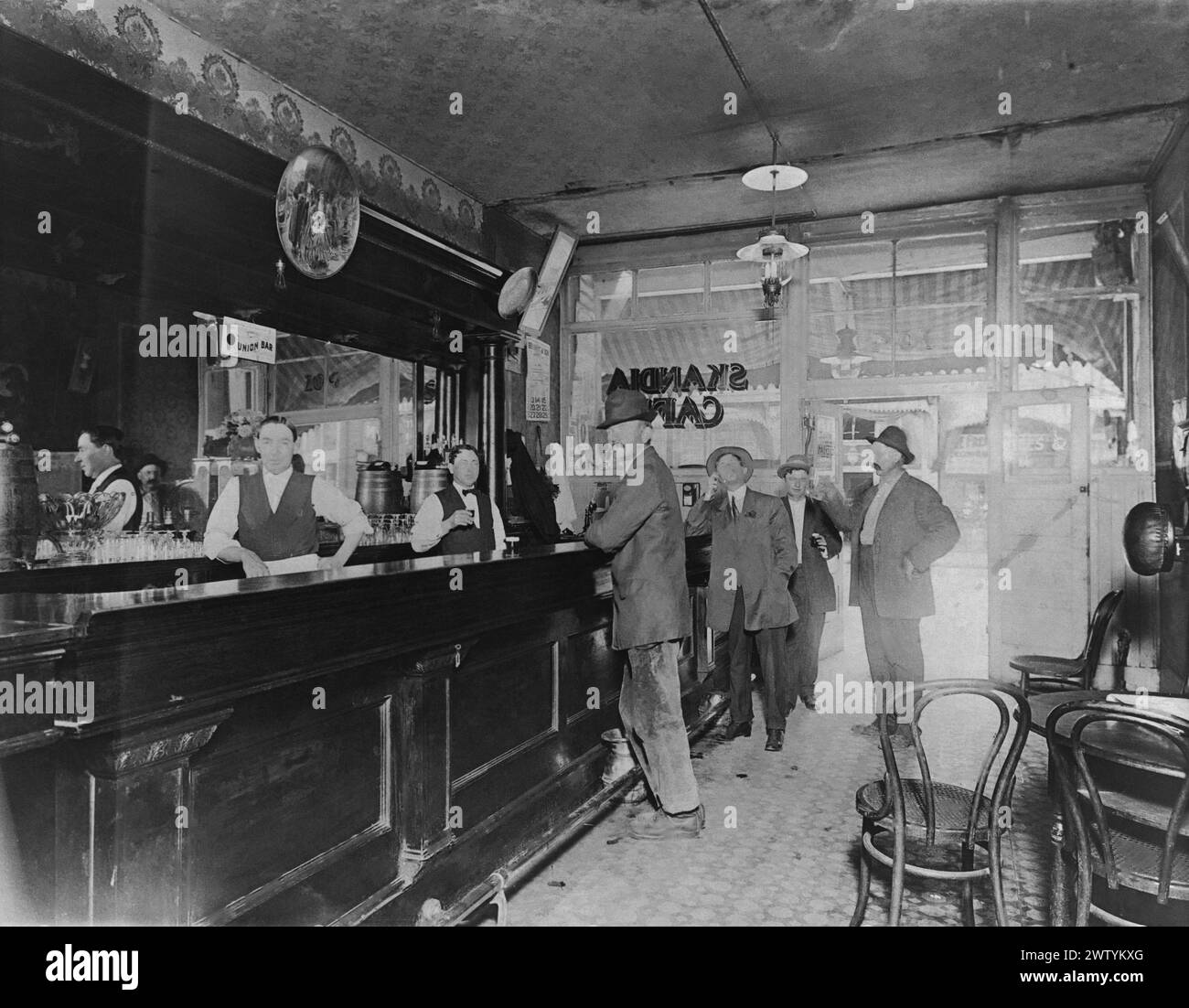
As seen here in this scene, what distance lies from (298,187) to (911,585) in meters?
3.80

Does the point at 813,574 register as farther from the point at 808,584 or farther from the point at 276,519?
the point at 276,519

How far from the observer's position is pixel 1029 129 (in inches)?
213

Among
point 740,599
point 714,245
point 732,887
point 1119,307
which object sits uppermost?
point 714,245

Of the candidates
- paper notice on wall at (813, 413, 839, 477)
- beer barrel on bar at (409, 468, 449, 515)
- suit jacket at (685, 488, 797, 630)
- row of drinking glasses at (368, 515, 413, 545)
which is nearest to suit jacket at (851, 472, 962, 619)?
suit jacket at (685, 488, 797, 630)

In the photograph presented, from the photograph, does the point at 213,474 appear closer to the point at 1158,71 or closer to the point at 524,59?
the point at 524,59

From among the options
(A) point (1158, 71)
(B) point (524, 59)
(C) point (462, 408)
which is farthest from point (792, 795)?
(A) point (1158, 71)

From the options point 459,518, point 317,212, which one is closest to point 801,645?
point 459,518

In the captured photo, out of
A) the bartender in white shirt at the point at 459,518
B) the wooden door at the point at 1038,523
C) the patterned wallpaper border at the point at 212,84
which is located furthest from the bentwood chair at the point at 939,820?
the wooden door at the point at 1038,523

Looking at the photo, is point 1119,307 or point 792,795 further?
point 1119,307

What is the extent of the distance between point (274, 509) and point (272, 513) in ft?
0.07

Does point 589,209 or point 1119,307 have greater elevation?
point 589,209

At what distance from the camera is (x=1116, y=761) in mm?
2143

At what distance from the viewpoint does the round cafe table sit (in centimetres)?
210

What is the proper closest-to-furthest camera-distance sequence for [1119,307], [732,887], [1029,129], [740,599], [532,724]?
1. [732,887]
2. [532,724]
3. [740,599]
4. [1029,129]
5. [1119,307]
